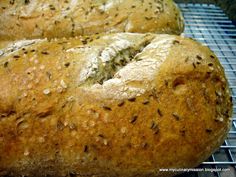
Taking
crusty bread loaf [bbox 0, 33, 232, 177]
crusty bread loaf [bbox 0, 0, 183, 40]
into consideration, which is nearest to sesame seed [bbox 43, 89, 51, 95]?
crusty bread loaf [bbox 0, 33, 232, 177]

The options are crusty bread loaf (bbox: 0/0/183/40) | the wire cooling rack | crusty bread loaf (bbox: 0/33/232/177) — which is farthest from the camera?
crusty bread loaf (bbox: 0/0/183/40)

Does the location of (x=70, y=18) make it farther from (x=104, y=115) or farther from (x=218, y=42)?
(x=218, y=42)

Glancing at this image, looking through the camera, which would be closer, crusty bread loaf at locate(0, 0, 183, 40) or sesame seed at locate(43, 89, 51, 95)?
sesame seed at locate(43, 89, 51, 95)

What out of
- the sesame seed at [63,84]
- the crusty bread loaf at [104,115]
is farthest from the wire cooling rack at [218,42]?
the sesame seed at [63,84]

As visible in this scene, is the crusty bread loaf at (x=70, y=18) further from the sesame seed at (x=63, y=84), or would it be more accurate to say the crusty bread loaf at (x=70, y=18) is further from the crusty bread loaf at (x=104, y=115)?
the sesame seed at (x=63, y=84)

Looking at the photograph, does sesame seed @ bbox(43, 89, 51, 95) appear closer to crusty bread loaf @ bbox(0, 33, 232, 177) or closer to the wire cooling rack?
crusty bread loaf @ bbox(0, 33, 232, 177)

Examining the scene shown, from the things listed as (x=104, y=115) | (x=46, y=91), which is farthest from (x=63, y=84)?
(x=104, y=115)
